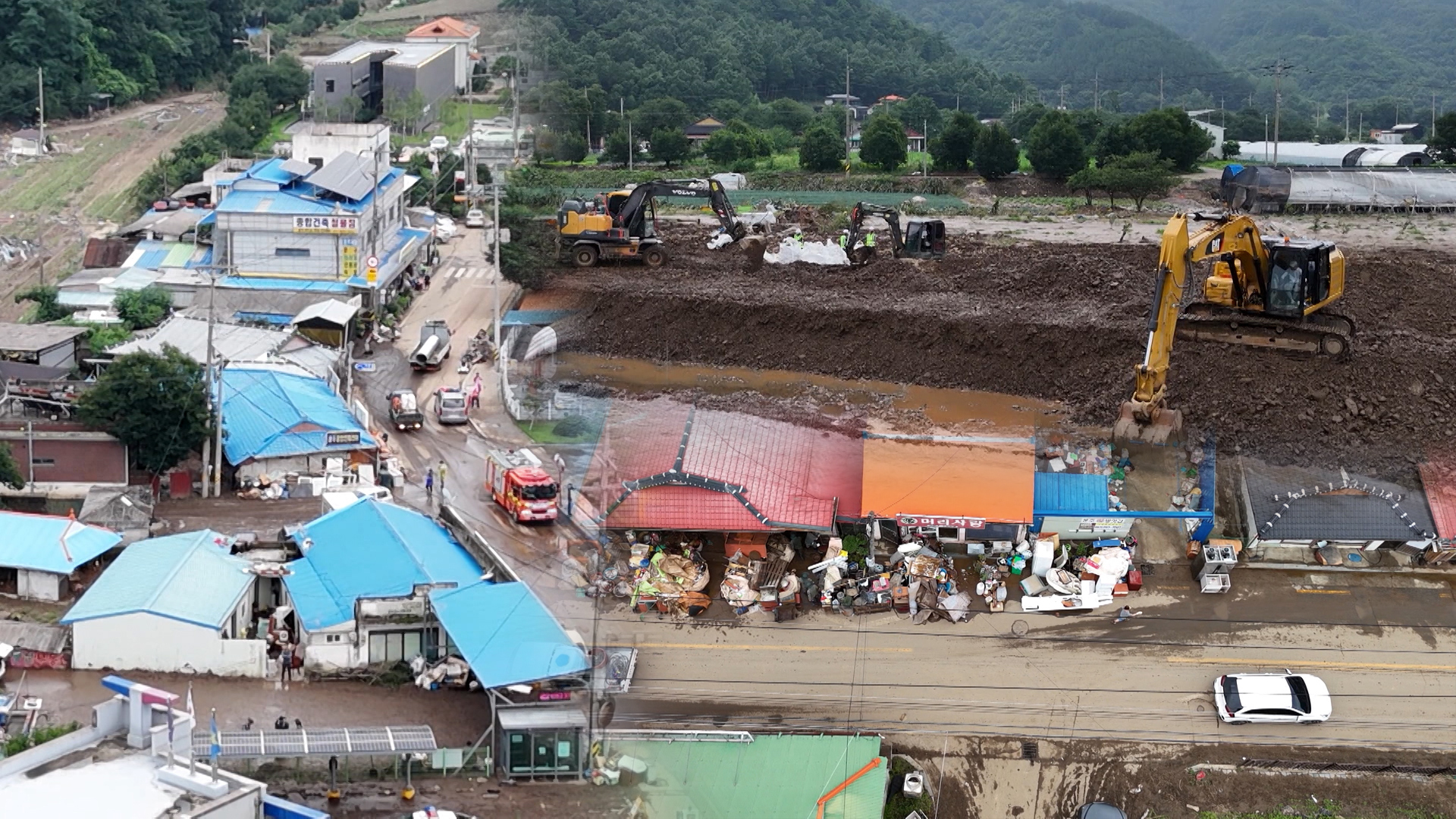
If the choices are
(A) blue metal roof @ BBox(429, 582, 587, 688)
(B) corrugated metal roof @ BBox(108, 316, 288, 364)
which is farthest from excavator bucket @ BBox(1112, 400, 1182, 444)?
(B) corrugated metal roof @ BBox(108, 316, 288, 364)

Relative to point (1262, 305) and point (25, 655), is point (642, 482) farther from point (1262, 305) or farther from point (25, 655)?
point (1262, 305)

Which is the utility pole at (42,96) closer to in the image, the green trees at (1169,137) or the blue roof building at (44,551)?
the blue roof building at (44,551)

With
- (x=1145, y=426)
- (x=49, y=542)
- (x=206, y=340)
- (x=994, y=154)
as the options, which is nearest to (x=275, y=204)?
(x=206, y=340)

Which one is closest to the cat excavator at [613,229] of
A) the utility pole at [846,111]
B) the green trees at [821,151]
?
the green trees at [821,151]

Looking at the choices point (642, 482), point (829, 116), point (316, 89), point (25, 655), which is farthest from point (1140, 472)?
point (316, 89)

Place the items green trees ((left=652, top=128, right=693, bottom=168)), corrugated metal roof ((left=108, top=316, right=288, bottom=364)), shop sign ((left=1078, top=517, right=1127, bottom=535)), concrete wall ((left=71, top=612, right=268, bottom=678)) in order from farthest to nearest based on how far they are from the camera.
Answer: green trees ((left=652, top=128, right=693, bottom=168)) → corrugated metal roof ((left=108, top=316, right=288, bottom=364)) → shop sign ((left=1078, top=517, right=1127, bottom=535)) → concrete wall ((left=71, top=612, right=268, bottom=678))

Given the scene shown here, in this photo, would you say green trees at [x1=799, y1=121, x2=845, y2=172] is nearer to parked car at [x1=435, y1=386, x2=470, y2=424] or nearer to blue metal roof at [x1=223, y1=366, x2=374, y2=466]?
parked car at [x1=435, y1=386, x2=470, y2=424]
